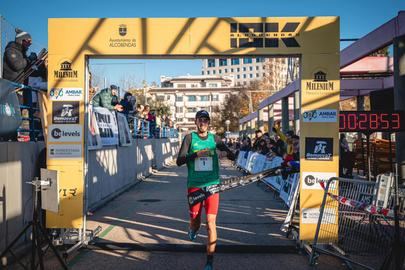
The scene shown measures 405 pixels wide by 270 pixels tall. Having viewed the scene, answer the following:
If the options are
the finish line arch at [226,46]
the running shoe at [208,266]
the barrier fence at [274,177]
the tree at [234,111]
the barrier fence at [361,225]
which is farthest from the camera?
the tree at [234,111]

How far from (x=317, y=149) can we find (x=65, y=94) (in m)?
4.21

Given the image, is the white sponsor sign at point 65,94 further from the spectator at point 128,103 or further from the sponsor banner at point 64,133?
the spectator at point 128,103

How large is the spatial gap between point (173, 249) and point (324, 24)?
4.35m

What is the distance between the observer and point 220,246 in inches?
286

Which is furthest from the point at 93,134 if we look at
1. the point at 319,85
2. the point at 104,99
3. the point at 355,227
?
the point at 355,227

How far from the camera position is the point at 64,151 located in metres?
7.38

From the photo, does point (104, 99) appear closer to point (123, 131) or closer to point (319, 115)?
point (123, 131)

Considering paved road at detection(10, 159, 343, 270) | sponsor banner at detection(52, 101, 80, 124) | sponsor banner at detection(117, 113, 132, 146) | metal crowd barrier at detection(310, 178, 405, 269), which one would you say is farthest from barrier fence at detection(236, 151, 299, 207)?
sponsor banner at detection(117, 113, 132, 146)

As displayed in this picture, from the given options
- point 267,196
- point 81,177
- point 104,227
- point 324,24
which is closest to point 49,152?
point 81,177

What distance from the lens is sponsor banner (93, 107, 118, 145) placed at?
41.1 ft

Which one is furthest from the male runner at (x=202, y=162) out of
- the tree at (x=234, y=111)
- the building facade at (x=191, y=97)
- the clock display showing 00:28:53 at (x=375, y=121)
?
the building facade at (x=191, y=97)

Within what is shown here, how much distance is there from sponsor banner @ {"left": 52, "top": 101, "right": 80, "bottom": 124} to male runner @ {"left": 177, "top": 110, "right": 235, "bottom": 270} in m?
2.08

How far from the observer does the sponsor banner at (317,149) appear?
7227 mm

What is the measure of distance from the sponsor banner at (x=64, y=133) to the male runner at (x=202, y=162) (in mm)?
2013
